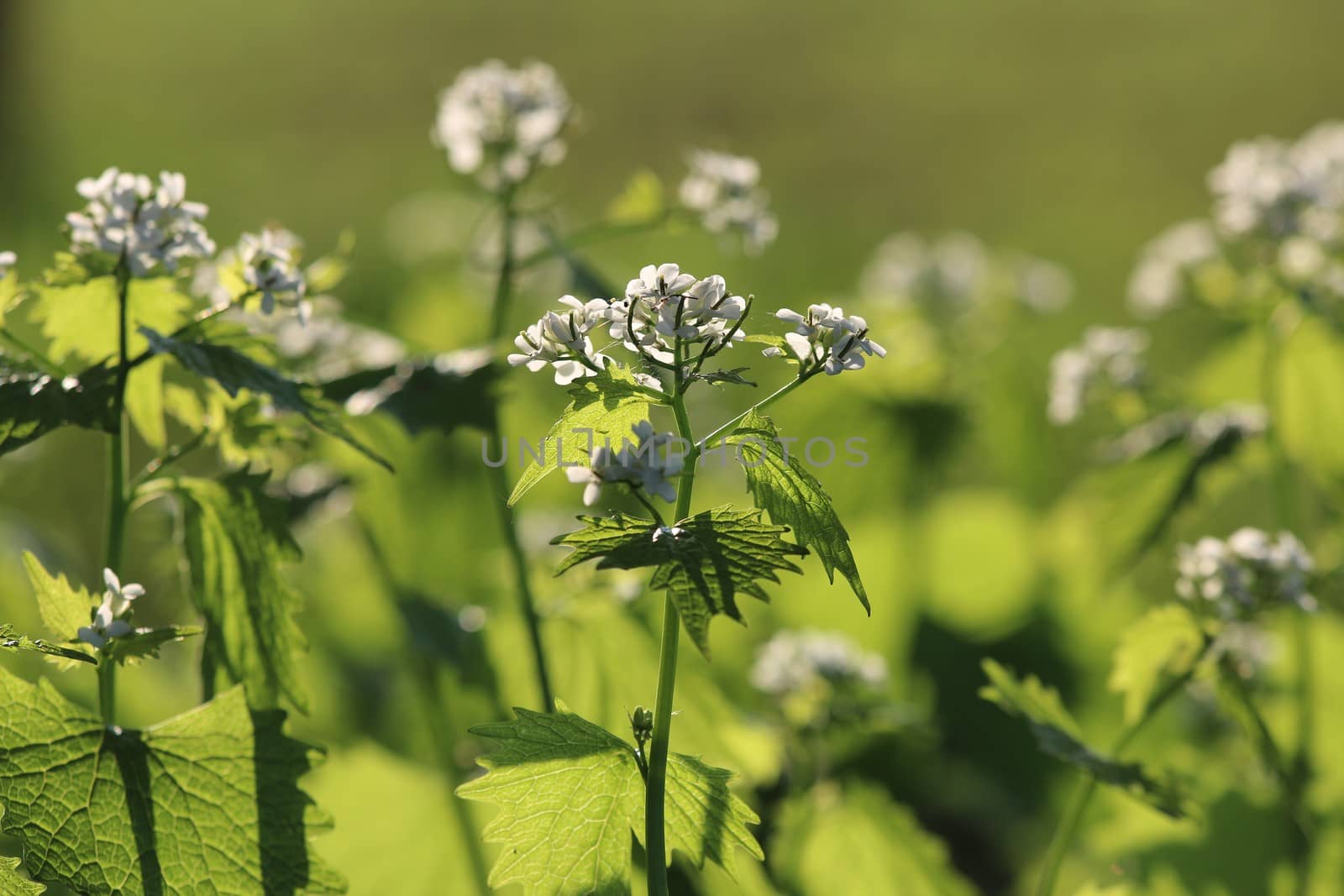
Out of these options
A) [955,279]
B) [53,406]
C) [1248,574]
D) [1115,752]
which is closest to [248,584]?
[53,406]

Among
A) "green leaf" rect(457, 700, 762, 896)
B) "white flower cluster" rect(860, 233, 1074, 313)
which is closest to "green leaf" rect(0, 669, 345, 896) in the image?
"green leaf" rect(457, 700, 762, 896)

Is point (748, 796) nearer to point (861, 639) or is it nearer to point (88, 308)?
point (861, 639)

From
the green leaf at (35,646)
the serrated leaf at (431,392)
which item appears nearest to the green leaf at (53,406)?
the green leaf at (35,646)

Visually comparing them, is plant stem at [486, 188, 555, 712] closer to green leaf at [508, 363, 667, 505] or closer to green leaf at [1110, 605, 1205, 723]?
green leaf at [508, 363, 667, 505]

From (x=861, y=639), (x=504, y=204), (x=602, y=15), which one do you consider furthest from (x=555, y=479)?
(x=602, y=15)

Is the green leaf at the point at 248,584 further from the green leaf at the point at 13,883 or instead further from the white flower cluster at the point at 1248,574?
the white flower cluster at the point at 1248,574

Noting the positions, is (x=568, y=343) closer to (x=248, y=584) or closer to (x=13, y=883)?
(x=248, y=584)
